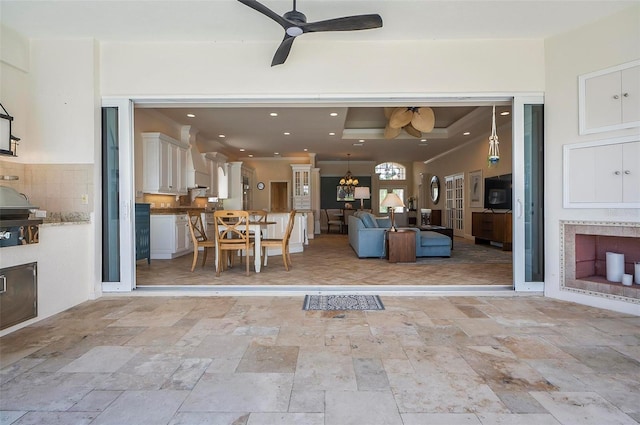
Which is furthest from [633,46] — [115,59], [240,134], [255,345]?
[240,134]

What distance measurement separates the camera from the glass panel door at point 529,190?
374 centimetres

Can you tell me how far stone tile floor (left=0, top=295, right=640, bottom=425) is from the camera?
162 cm

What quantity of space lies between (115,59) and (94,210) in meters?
1.73

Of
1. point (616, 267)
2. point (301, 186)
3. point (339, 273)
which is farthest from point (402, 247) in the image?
point (301, 186)

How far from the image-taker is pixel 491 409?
1632 mm

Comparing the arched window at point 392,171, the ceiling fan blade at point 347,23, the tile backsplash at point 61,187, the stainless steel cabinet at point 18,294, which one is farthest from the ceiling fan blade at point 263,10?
the arched window at point 392,171

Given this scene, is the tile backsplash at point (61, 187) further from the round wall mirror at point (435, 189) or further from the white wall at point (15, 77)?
the round wall mirror at point (435, 189)

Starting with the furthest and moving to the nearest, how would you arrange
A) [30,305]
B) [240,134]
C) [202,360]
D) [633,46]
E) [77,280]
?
[240,134] → [77,280] → [633,46] → [30,305] → [202,360]

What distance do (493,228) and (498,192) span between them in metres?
0.86

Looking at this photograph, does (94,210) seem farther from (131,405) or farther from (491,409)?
(491,409)

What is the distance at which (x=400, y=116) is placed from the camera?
6.18 metres

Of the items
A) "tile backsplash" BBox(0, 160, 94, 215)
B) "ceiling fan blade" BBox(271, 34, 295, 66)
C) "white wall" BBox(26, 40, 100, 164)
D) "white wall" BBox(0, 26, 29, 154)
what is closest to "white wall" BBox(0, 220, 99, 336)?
"tile backsplash" BBox(0, 160, 94, 215)

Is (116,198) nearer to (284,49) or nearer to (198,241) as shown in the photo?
(198,241)

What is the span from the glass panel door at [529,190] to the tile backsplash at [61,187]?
15.6ft
